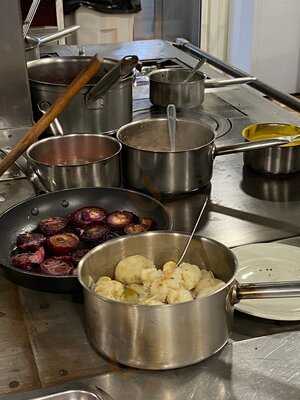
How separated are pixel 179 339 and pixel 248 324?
0.15 meters

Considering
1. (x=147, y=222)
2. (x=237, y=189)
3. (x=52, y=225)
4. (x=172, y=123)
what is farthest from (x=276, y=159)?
(x=52, y=225)

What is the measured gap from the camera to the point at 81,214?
3.22 feet

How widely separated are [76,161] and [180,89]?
1.50 feet

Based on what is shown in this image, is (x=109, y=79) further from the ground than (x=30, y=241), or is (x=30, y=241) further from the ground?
(x=109, y=79)

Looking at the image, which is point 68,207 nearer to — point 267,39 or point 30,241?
point 30,241

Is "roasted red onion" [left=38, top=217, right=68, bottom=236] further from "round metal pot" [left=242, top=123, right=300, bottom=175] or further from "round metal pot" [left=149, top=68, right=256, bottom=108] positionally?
"round metal pot" [left=149, top=68, right=256, bottom=108]

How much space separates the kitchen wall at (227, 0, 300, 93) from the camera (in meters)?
3.39

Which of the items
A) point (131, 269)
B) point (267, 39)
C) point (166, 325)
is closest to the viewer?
point (166, 325)

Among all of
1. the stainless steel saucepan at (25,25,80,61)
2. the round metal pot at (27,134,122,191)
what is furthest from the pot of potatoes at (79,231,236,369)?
the stainless steel saucepan at (25,25,80,61)

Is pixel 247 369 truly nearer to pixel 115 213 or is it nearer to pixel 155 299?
pixel 155 299

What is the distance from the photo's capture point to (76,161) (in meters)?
1.19

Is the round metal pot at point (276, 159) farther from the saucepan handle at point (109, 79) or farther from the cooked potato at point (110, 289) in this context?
the cooked potato at point (110, 289)

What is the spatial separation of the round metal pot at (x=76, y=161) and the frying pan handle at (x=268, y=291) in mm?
418

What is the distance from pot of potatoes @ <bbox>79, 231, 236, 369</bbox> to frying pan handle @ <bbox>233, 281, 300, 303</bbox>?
18 millimetres
